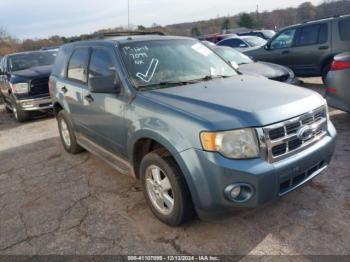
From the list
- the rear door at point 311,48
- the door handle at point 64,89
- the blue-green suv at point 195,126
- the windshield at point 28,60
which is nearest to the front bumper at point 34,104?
the windshield at point 28,60

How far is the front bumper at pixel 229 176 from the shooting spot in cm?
268

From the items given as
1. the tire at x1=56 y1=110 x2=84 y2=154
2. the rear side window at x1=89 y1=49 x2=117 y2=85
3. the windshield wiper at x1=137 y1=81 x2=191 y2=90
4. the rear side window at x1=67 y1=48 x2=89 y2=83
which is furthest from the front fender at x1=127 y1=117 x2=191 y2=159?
the tire at x1=56 y1=110 x2=84 y2=154

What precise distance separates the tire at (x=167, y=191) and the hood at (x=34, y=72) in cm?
642

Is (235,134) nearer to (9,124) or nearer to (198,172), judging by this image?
(198,172)

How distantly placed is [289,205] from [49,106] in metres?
7.02

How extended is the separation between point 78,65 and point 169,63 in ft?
5.07

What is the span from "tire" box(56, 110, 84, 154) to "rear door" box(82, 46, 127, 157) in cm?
84

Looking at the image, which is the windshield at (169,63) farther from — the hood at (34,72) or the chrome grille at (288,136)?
the hood at (34,72)

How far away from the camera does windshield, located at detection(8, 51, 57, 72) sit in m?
9.82

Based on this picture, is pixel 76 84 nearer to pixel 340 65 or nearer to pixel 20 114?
pixel 340 65

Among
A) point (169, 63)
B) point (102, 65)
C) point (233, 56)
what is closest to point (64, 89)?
point (102, 65)

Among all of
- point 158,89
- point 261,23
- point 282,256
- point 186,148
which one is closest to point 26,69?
point 158,89

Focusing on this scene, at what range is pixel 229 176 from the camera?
2676 millimetres

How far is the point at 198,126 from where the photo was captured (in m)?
2.77
